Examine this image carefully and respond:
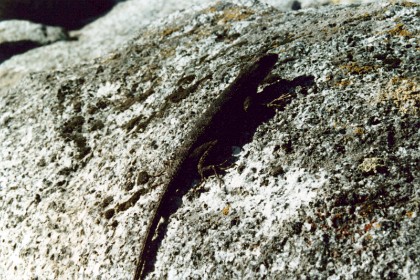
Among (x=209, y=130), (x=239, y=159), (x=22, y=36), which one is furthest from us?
(x=22, y=36)

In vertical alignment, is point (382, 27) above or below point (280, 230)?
above

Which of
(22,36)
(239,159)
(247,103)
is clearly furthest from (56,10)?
(239,159)

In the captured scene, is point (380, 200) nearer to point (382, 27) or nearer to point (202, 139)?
point (202, 139)

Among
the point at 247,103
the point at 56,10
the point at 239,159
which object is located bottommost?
the point at 239,159

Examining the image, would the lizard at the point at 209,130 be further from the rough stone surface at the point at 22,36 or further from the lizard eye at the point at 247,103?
the rough stone surface at the point at 22,36

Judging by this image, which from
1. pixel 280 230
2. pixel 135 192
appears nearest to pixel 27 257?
pixel 135 192

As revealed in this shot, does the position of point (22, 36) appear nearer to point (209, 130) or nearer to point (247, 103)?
point (209, 130)

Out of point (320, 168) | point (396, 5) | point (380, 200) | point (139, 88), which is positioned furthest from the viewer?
point (139, 88)

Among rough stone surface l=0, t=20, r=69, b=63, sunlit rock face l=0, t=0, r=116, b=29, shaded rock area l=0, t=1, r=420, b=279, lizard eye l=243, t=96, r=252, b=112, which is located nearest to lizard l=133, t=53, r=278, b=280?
lizard eye l=243, t=96, r=252, b=112

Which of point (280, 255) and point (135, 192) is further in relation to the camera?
point (135, 192)
